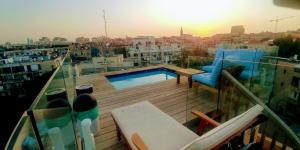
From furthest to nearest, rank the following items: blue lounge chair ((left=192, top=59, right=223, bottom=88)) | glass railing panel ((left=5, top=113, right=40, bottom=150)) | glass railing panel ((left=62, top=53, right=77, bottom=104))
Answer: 1. blue lounge chair ((left=192, top=59, right=223, bottom=88))
2. glass railing panel ((left=62, top=53, right=77, bottom=104))
3. glass railing panel ((left=5, top=113, right=40, bottom=150))

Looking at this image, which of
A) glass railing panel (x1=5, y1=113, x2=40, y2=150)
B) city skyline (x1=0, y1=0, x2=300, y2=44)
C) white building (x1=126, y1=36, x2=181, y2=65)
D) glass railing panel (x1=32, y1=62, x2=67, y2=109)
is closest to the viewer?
glass railing panel (x1=5, y1=113, x2=40, y2=150)

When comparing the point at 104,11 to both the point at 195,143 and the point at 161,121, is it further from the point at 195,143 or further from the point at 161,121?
the point at 195,143

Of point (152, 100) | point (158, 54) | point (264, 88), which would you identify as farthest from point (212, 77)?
point (158, 54)

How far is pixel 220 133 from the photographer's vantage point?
106cm

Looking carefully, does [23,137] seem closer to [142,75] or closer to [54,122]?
[54,122]

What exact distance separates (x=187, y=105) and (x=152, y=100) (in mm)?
847

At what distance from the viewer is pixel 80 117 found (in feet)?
7.54

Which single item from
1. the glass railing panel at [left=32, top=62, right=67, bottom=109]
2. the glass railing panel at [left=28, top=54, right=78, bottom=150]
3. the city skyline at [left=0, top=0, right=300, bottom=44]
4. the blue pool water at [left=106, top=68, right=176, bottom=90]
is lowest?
the blue pool water at [left=106, top=68, right=176, bottom=90]

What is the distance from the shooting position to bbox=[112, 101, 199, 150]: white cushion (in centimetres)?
166

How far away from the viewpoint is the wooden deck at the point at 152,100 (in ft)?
8.38

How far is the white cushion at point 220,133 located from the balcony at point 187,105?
341 millimetres

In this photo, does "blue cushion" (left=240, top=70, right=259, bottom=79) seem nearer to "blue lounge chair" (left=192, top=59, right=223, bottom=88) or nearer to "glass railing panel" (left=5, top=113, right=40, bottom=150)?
"blue lounge chair" (left=192, top=59, right=223, bottom=88)

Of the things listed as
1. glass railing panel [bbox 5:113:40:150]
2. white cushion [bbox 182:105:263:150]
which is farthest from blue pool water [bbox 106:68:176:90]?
glass railing panel [bbox 5:113:40:150]

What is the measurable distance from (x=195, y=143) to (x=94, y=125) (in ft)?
6.37
